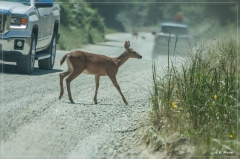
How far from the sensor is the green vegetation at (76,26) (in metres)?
27.9

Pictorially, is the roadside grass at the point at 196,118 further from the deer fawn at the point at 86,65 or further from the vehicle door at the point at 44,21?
the vehicle door at the point at 44,21

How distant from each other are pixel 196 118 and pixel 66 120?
1.93m

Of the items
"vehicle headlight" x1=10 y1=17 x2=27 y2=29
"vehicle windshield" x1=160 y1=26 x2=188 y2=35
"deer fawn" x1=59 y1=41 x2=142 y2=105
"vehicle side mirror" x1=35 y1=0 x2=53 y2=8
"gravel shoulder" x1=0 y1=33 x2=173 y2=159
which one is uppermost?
"vehicle windshield" x1=160 y1=26 x2=188 y2=35

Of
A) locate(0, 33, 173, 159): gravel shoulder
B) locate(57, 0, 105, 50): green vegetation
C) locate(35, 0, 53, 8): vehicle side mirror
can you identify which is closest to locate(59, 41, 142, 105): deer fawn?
locate(0, 33, 173, 159): gravel shoulder

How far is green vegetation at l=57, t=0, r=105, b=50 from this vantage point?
2786 centimetres

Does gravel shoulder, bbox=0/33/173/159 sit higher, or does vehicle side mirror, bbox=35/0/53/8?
vehicle side mirror, bbox=35/0/53/8

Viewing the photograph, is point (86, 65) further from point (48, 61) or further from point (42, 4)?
point (48, 61)

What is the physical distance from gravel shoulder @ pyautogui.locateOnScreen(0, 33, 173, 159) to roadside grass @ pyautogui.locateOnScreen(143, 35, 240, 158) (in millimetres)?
361

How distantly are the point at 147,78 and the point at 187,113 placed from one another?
6098 millimetres

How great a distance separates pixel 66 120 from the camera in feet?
32.4

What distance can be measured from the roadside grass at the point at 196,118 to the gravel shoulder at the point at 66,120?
0.36 meters

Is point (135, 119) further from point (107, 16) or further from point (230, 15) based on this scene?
point (107, 16)

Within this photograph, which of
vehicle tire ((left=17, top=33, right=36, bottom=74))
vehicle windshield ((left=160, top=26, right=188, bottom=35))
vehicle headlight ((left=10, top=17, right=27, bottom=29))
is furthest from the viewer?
vehicle windshield ((left=160, top=26, right=188, bottom=35))

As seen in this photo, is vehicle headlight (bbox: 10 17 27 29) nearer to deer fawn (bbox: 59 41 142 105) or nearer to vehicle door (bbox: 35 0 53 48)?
vehicle door (bbox: 35 0 53 48)
